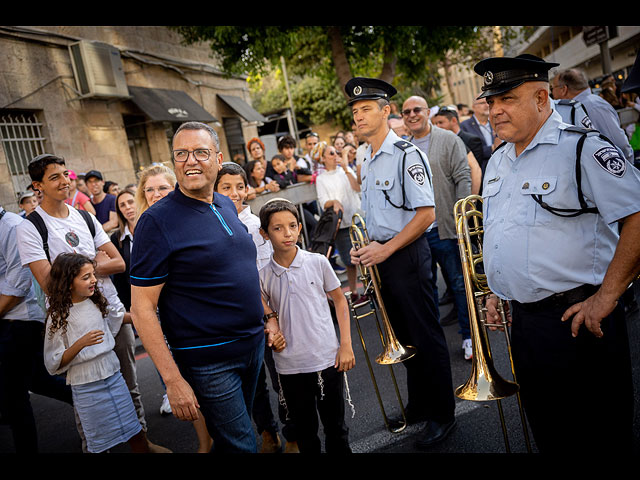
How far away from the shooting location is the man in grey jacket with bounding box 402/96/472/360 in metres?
4.44

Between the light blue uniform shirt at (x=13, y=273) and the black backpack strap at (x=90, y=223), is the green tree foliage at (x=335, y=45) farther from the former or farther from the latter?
the light blue uniform shirt at (x=13, y=273)

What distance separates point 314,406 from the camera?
283 cm

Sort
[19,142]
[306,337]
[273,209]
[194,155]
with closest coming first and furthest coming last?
1. [194,155]
2. [306,337]
3. [273,209]
4. [19,142]

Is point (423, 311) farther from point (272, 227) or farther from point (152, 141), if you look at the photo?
point (152, 141)

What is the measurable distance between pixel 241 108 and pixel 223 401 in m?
15.2

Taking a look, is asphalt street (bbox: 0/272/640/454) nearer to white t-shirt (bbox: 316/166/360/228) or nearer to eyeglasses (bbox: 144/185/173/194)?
white t-shirt (bbox: 316/166/360/228)

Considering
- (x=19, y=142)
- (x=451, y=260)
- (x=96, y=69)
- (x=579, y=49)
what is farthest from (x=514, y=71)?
(x=579, y=49)

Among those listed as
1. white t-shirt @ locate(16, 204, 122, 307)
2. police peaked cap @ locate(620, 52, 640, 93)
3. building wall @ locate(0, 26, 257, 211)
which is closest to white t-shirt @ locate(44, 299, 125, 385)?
white t-shirt @ locate(16, 204, 122, 307)

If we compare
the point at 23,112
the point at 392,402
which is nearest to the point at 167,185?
the point at 392,402

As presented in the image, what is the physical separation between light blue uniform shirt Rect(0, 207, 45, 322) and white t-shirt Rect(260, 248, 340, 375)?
6.56 ft

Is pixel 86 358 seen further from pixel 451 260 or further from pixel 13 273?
pixel 451 260

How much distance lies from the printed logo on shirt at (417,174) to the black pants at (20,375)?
10.0 feet

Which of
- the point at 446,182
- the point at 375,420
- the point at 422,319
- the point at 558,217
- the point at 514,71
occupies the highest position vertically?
the point at 514,71

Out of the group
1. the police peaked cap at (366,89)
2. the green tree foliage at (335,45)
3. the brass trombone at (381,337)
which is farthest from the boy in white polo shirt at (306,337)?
the green tree foliage at (335,45)
